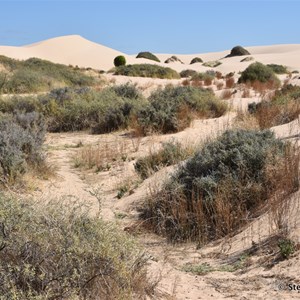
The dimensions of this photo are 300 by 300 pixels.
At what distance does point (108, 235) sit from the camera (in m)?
3.89

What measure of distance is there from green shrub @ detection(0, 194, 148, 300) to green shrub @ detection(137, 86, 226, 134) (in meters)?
8.10

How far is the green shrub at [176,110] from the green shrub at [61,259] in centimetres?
810

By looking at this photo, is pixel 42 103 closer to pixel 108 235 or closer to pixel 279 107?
pixel 279 107

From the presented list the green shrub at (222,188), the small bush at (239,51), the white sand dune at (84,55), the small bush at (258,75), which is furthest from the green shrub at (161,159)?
the small bush at (239,51)

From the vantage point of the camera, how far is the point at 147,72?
35938 millimetres

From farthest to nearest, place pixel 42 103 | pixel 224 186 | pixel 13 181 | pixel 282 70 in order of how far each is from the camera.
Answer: pixel 282 70
pixel 42 103
pixel 13 181
pixel 224 186

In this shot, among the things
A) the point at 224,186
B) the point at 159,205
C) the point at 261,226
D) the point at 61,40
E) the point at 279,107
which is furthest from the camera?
the point at 61,40

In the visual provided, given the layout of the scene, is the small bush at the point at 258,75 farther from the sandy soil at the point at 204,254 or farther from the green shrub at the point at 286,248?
the green shrub at the point at 286,248

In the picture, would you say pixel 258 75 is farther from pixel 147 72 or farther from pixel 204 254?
pixel 204 254

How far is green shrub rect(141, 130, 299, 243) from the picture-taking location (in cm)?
606

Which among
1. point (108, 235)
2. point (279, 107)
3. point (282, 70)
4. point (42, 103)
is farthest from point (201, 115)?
point (282, 70)

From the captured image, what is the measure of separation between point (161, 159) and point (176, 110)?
12.6ft

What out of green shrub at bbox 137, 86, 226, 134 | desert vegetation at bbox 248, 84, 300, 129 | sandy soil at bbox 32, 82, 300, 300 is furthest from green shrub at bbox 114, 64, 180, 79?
sandy soil at bbox 32, 82, 300, 300

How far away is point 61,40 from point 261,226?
69.4m
